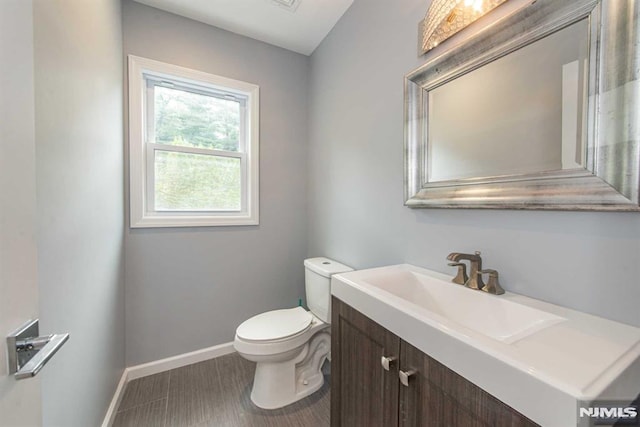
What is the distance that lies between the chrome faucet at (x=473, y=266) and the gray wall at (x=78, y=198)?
4.33 ft

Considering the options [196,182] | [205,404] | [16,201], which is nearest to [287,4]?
[196,182]

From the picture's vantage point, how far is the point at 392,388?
0.79 m

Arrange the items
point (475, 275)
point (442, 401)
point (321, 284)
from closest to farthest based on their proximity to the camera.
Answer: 1. point (442, 401)
2. point (475, 275)
3. point (321, 284)

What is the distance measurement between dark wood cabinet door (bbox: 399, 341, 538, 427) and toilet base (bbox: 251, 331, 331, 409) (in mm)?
961

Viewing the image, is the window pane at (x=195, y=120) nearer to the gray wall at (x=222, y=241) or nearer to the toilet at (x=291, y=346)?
the gray wall at (x=222, y=241)

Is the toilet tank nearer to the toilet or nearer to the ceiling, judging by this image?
the toilet

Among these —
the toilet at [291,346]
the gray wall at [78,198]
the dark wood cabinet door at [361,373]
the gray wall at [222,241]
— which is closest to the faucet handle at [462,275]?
the dark wood cabinet door at [361,373]

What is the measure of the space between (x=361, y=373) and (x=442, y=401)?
0.37 metres

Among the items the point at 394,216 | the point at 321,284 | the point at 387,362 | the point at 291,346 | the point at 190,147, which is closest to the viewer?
the point at 387,362

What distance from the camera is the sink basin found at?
74 centimetres

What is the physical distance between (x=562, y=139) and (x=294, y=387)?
69.9 inches

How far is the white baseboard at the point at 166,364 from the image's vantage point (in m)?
1.56

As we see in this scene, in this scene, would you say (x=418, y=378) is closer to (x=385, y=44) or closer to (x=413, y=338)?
(x=413, y=338)

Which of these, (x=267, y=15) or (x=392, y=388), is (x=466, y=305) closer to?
(x=392, y=388)
